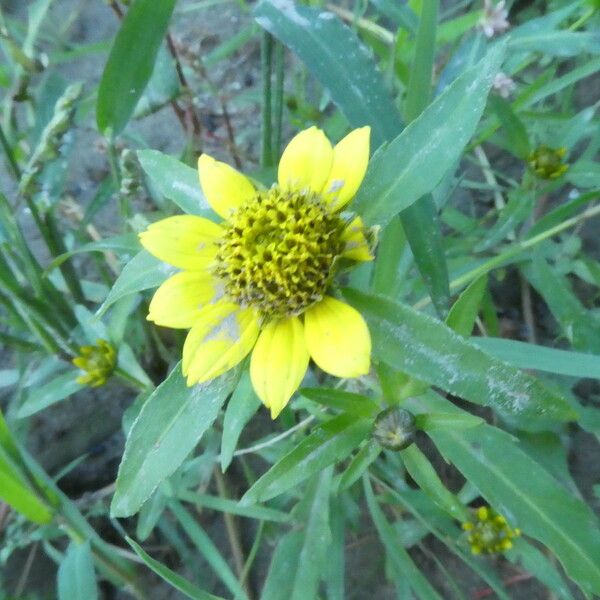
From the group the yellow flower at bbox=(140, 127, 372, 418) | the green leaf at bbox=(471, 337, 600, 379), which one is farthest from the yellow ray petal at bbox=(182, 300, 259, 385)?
the green leaf at bbox=(471, 337, 600, 379)

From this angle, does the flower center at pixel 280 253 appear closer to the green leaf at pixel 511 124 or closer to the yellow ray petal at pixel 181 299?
the yellow ray petal at pixel 181 299

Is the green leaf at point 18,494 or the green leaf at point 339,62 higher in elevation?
the green leaf at point 339,62

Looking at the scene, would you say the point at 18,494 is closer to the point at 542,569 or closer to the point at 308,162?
the point at 308,162

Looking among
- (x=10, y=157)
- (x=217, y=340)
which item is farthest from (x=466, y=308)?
(x=10, y=157)

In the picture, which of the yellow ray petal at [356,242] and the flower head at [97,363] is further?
the flower head at [97,363]

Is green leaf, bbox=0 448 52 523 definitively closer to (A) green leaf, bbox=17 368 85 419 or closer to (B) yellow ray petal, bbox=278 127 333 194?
(A) green leaf, bbox=17 368 85 419

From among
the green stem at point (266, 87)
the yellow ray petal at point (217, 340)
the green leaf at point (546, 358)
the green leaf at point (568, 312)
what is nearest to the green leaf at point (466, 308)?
the green leaf at point (546, 358)

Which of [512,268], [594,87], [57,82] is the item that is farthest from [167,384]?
[594,87]
